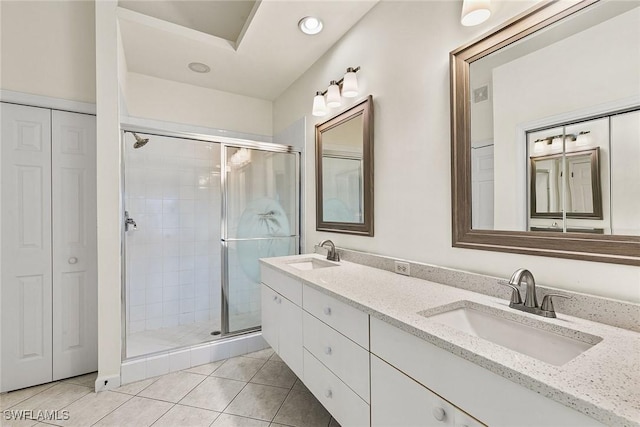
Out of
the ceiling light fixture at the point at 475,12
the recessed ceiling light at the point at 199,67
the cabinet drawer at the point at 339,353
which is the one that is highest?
the recessed ceiling light at the point at 199,67

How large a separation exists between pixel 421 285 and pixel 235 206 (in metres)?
1.79

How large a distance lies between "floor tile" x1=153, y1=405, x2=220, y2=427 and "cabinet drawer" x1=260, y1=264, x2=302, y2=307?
806 mm

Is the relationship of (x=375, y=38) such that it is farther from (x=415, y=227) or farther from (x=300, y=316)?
(x=300, y=316)

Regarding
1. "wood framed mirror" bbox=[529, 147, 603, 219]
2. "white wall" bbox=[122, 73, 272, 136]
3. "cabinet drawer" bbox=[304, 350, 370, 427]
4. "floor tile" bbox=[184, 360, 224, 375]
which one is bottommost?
"floor tile" bbox=[184, 360, 224, 375]

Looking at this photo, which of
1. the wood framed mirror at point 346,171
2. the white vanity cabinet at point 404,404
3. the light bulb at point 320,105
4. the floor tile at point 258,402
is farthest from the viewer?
the light bulb at point 320,105

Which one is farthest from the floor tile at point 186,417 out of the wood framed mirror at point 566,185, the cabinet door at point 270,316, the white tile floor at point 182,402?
the wood framed mirror at point 566,185

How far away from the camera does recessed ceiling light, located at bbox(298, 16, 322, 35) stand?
6.68ft

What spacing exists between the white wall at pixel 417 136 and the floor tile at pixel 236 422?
4.00 feet

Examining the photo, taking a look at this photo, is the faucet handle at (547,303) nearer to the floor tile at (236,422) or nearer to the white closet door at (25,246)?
the floor tile at (236,422)

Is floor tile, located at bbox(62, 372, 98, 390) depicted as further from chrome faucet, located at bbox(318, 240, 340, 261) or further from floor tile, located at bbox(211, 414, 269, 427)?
chrome faucet, located at bbox(318, 240, 340, 261)

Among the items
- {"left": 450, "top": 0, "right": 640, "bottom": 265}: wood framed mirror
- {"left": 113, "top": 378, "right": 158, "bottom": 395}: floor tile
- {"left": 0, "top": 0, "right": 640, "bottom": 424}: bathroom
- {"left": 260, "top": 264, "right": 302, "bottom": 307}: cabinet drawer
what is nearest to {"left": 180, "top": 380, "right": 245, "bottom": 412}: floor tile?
{"left": 113, "top": 378, "right": 158, "bottom": 395}: floor tile

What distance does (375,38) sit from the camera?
1.90 meters

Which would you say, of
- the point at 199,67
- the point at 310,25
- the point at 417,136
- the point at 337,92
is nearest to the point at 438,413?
the point at 417,136

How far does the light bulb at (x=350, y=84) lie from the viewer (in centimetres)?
198
